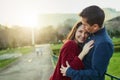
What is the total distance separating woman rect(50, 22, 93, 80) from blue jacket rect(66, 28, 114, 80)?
0.18ft

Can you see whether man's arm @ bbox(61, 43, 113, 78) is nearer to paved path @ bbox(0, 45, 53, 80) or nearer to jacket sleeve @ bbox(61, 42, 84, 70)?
jacket sleeve @ bbox(61, 42, 84, 70)

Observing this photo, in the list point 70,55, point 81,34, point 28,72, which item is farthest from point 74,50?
point 28,72

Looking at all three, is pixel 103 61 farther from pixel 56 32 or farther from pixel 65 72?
pixel 56 32

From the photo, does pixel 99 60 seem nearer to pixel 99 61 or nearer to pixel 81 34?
pixel 99 61

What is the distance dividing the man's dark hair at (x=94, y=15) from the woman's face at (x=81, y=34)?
24 centimetres

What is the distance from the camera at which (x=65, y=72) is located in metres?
3.49

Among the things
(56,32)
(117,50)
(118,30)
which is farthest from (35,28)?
(117,50)

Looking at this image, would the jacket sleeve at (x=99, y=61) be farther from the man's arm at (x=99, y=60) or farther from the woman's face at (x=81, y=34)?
the woman's face at (x=81, y=34)

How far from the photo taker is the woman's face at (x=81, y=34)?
3569 millimetres

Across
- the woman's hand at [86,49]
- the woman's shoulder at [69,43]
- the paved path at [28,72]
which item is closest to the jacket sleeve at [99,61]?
the woman's hand at [86,49]

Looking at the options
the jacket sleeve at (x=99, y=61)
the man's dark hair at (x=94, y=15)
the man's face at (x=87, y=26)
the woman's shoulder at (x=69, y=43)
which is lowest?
the jacket sleeve at (x=99, y=61)

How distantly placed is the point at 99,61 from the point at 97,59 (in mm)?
24

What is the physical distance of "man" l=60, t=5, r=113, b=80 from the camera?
326cm

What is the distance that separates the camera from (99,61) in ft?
10.7
